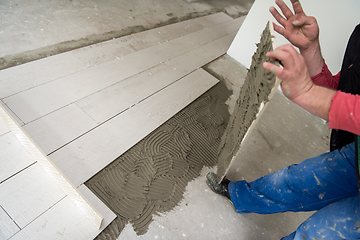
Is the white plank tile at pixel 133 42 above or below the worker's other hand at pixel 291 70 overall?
below

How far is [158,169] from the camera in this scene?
5.00 feet

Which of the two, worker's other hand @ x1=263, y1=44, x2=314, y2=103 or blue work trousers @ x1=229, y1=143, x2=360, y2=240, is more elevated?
worker's other hand @ x1=263, y1=44, x2=314, y2=103

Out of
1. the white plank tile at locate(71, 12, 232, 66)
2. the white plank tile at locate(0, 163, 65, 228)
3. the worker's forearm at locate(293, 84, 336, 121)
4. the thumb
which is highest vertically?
the thumb

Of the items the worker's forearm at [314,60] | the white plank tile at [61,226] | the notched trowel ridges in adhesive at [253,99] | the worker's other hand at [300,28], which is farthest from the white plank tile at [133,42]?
the worker's forearm at [314,60]

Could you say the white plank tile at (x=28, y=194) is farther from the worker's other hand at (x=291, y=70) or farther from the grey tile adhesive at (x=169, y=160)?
the worker's other hand at (x=291, y=70)

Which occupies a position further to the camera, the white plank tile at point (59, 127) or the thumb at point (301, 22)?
the white plank tile at point (59, 127)

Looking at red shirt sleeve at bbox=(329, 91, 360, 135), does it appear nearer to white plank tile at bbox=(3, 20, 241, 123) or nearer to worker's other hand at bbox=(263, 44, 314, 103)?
worker's other hand at bbox=(263, 44, 314, 103)

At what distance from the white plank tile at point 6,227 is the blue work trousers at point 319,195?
4.00ft

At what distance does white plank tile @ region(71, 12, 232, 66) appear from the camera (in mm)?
2131

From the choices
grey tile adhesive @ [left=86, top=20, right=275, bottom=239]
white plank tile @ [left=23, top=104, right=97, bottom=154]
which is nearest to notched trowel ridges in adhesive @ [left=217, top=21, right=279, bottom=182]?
grey tile adhesive @ [left=86, top=20, right=275, bottom=239]

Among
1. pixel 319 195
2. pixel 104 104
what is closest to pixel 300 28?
pixel 319 195

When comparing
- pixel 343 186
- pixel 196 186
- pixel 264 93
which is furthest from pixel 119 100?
pixel 343 186

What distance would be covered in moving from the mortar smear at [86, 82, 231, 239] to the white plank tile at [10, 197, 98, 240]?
3.8 inches

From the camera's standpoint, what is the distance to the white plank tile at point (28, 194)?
1.13 metres
